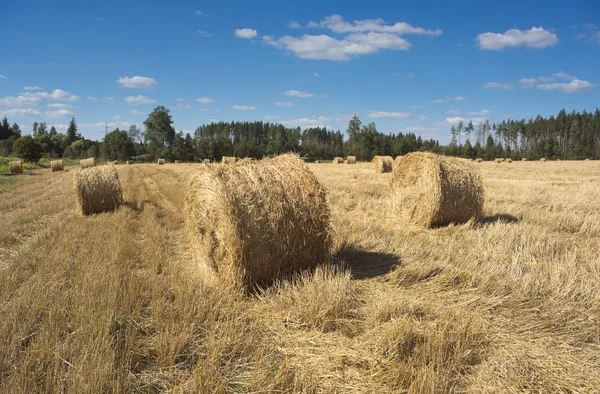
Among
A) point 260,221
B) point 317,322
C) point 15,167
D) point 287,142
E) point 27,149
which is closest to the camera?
point 317,322

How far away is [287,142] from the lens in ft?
271

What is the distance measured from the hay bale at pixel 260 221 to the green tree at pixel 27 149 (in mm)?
44004

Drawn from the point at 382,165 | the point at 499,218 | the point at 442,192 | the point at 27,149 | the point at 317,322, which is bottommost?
the point at 317,322

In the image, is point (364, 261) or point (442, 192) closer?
point (364, 261)

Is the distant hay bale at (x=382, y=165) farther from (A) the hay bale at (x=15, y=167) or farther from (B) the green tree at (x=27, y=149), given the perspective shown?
(B) the green tree at (x=27, y=149)

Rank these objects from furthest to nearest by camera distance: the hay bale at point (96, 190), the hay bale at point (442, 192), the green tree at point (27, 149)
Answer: the green tree at point (27, 149), the hay bale at point (96, 190), the hay bale at point (442, 192)

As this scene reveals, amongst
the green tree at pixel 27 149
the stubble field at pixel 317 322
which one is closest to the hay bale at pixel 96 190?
the stubble field at pixel 317 322

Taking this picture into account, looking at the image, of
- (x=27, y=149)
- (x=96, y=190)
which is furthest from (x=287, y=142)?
(x=96, y=190)

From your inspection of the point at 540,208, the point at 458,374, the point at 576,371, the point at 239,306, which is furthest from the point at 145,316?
the point at 540,208

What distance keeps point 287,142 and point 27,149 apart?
50.6 meters

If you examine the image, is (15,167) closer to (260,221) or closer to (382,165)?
(382,165)

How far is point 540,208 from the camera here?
9883 mm

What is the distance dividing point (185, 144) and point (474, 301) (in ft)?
224

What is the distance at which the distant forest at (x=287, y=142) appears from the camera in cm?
6444
